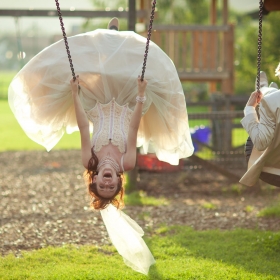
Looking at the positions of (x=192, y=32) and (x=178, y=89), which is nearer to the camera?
(x=178, y=89)

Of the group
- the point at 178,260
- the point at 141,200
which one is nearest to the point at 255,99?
the point at 178,260

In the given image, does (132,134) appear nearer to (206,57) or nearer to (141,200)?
(141,200)

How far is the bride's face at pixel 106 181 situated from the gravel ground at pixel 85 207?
153 centimetres

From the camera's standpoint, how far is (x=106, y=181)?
3869 millimetres

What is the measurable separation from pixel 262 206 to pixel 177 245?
2.01m

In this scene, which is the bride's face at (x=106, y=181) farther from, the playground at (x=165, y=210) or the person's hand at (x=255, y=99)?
the person's hand at (x=255, y=99)

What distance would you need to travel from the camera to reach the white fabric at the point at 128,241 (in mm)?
4102

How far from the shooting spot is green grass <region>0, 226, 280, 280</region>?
434 cm

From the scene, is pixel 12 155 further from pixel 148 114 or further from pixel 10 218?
pixel 148 114

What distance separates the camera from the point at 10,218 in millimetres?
6215

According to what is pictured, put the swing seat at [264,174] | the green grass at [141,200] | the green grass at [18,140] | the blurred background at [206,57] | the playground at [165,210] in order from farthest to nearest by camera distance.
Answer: the green grass at [18,140] → the blurred background at [206,57] → the green grass at [141,200] → the playground at [165,210] → the swing seat at [264,174]

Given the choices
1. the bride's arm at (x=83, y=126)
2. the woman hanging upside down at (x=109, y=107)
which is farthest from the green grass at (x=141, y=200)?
the bride's arm at (x=83, y=126)

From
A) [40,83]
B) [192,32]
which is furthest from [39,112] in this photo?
[192,32]

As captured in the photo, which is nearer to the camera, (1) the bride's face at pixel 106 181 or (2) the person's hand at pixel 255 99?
(1) the bride's face at pixel 106 181
